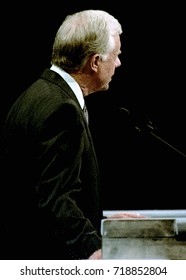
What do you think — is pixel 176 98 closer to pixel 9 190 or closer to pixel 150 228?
pixel 9 190

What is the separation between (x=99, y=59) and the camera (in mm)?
1633

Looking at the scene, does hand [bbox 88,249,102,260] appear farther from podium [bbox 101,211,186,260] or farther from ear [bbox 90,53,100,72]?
ear [bbox 90,53,100,72]

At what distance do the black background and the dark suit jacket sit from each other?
0.98 metres

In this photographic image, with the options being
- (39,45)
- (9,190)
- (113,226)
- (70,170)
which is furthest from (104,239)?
(39,45)

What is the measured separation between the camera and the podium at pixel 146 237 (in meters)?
1.03

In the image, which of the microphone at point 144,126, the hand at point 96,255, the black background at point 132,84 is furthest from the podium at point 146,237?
the black background at point 132,84

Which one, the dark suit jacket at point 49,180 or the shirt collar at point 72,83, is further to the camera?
the shirt collar at point 72,83

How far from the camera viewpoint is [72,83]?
1.54m

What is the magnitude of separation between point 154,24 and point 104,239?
1.56 meters

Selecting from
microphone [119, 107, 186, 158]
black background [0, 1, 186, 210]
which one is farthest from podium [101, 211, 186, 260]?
black background [0, 1, 186, 210]

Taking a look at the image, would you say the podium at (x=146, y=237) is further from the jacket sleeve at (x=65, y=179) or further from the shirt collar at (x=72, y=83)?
the shirt collar at (x=72, y=83)

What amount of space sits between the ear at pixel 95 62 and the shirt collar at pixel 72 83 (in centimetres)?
10

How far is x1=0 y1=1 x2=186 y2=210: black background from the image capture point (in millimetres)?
2332

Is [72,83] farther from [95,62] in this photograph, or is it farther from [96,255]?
[96,255]
